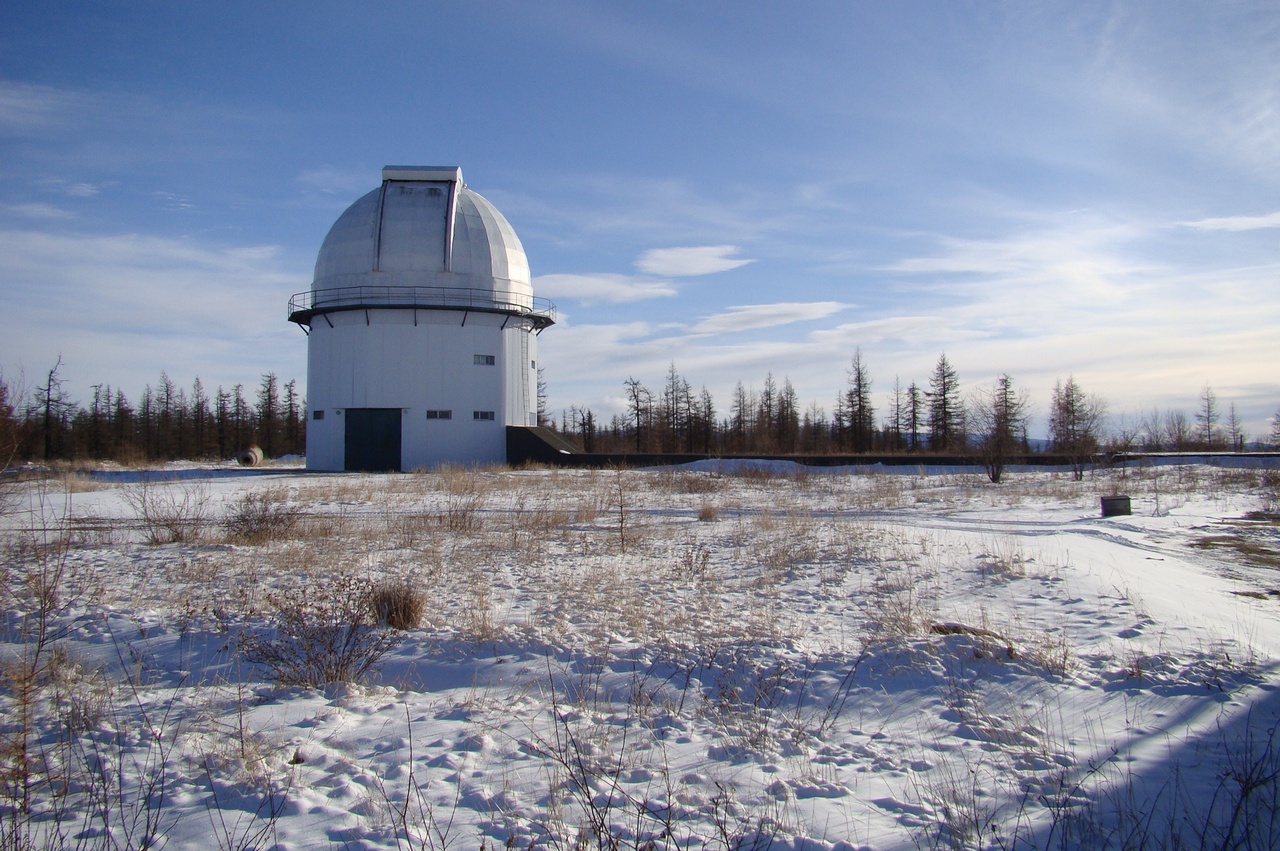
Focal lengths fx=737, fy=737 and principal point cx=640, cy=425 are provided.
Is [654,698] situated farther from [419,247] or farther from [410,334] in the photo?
[419,247]

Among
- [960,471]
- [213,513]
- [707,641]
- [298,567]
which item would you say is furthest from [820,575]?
[960,471]

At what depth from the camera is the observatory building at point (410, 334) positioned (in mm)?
32719

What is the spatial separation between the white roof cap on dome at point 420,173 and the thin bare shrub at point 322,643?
31701 mm

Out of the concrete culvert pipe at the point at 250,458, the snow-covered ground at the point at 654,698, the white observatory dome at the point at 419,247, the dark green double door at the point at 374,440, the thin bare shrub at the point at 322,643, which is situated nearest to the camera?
the snow-covered ground at the point at 654,698

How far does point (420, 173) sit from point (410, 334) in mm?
7986

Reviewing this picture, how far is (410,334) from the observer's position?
3278 cm

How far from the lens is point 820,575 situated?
870cm

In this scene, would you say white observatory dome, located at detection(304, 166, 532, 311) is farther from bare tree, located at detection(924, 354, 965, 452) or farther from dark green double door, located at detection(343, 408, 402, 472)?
bare tree, located at detection(924, 354, 965, 452)

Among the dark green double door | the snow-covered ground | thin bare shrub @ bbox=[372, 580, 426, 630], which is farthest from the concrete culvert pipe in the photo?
thin bare shrub @ bbox=[372, 580, 426, 630]

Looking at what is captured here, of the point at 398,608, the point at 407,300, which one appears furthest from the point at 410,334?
the point at 398,608

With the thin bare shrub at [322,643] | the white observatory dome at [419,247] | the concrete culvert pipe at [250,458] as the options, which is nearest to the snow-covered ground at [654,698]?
the thin bare shrub at [322,643]

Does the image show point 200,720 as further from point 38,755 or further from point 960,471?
point 960,471

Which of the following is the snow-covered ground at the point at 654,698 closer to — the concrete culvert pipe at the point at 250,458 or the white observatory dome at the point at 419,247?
the white observatory dome at the point at 419,247

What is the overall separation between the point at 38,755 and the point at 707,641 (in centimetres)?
427
